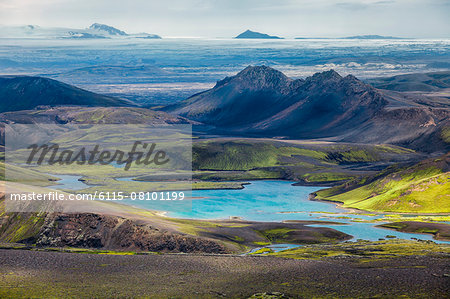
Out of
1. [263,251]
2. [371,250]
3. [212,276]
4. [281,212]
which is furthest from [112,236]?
[281,212]

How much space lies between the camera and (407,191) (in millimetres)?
167625

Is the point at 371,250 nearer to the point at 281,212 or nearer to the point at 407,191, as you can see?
the point at 407,191

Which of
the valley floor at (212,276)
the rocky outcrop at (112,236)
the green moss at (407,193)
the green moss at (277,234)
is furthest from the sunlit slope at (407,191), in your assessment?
the rocky outcrop at (112,236)

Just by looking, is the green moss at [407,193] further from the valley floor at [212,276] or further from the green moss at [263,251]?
the valley floor at [212,276]

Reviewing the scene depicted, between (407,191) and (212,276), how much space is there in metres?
98.4

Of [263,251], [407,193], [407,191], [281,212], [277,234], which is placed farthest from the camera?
[281,212]

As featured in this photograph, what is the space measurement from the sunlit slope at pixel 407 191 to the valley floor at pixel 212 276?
69.3 meters

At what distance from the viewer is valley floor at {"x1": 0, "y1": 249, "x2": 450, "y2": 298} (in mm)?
73250

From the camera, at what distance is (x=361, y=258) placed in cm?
9350

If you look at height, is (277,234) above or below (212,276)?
below


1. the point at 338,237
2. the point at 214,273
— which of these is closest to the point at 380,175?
the point at 338,237

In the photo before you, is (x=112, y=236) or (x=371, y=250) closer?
(x=371, y=250)

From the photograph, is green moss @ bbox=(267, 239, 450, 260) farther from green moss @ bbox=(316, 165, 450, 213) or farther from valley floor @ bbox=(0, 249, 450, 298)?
green moss @ bbox=(316, 165, 450, 213)

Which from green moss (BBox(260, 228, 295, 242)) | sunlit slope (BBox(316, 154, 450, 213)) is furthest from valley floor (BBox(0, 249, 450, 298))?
sunlit slope (BBox(316, 154, 450, 213))
